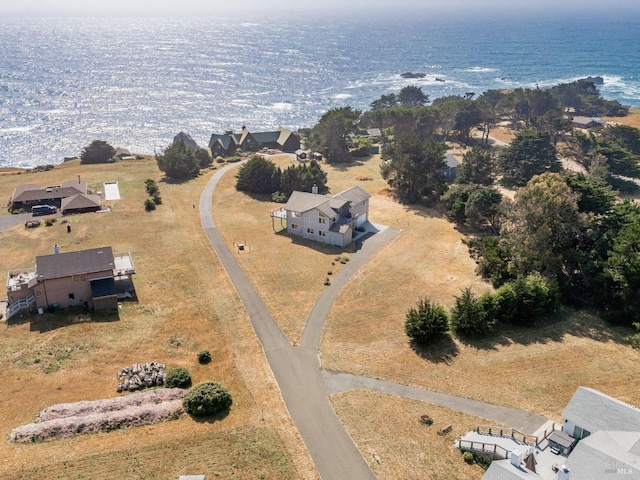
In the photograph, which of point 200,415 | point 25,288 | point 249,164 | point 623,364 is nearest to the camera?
point 200,415

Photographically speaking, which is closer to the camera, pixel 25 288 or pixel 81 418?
pixel 81 418

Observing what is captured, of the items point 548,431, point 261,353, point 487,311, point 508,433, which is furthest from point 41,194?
point 548,431

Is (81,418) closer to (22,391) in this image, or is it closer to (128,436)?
(128,436)

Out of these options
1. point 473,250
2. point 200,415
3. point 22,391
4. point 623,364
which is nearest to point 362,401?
point 200,415

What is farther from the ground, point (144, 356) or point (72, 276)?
point (72, 276)

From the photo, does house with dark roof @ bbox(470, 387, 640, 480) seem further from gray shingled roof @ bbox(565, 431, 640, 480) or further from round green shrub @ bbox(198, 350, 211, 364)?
round green shrub @ bbox(198, 350, 211, 364)

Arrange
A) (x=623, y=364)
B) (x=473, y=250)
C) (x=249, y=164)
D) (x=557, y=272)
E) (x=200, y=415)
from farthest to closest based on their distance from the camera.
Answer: (x=249, y=164)
(x=473, y=250)
(x=557, y=272)
(x=623, y=364)
(x=200, y=415)
